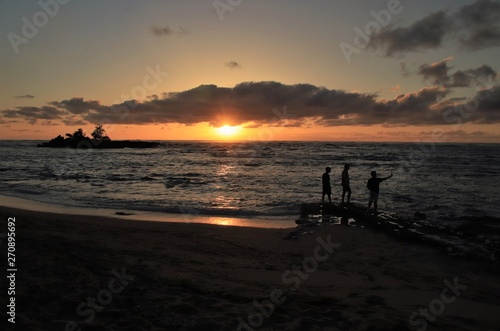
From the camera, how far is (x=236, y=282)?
7234mm

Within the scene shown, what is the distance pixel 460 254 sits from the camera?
10.3 m

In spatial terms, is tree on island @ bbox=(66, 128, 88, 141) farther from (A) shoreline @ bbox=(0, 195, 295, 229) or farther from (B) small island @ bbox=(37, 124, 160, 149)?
(A) shoreline @ bbox=(0, 195, 295, 229)

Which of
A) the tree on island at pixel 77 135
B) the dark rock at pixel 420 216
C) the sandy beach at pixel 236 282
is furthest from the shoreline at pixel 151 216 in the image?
the tree on island at pixel 77 135

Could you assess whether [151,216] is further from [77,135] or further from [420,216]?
[77,135]

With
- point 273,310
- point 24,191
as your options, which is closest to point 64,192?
point 24,191

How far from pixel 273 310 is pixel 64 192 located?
2034cm

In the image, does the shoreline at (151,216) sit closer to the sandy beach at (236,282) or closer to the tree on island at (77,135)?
the sandy beach at (236,282)

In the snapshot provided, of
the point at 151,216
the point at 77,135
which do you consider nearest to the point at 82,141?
the point at 77,135

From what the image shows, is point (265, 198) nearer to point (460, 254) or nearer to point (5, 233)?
point (460, 254)

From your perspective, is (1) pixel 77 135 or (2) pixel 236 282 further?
(1) pixel 77 135

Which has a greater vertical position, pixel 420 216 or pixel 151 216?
pixel 151 216

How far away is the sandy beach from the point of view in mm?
5305

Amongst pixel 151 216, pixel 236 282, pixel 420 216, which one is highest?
pixel 236 282

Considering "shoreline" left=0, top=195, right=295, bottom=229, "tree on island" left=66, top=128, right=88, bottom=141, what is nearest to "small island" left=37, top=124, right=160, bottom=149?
"tree on island" left=66, top=128, right=88, bottom=141
